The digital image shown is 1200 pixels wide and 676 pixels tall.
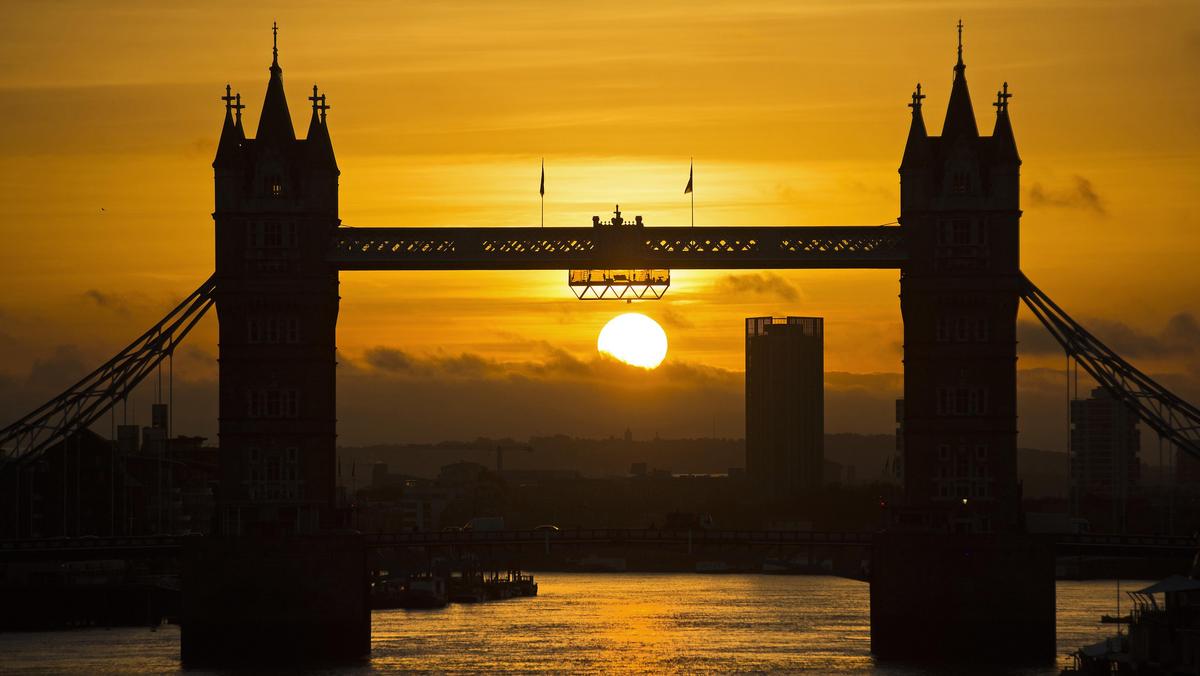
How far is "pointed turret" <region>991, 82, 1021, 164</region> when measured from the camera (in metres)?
158

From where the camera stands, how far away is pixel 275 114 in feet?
527

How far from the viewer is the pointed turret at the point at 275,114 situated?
526 feet

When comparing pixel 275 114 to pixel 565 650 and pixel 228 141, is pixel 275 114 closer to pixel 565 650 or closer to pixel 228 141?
pixel 228 141

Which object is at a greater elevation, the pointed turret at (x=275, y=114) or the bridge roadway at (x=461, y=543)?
the pointed turret at (x=275, y=114)

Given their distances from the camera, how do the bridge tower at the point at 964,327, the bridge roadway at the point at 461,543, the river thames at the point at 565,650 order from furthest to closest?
1. the bridge tower at the point at 964,327
2. the bridge roadway at the point at 461,543
3. the river thames at the point at 565,650

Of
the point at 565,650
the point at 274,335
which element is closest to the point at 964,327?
the point at 565,650

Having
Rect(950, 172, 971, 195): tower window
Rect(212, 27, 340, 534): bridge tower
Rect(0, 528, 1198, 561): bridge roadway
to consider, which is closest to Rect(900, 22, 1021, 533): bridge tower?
Rect(950, 172, 971, 195): tower window

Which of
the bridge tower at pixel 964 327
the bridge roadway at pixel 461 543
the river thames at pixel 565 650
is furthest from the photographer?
the bridge tower at pixel 964 327

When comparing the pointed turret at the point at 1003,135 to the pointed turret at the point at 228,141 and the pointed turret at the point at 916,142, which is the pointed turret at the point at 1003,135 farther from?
the pointed turret at the point at 228,141

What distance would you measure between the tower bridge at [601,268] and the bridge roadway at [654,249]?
0.09 metres

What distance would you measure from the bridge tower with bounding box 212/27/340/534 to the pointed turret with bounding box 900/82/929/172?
35.8m

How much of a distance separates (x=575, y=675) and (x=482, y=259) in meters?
27.0

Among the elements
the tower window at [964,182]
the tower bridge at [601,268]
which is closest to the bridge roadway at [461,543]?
the tower bridge at [601,268]

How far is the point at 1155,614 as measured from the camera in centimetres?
12738
